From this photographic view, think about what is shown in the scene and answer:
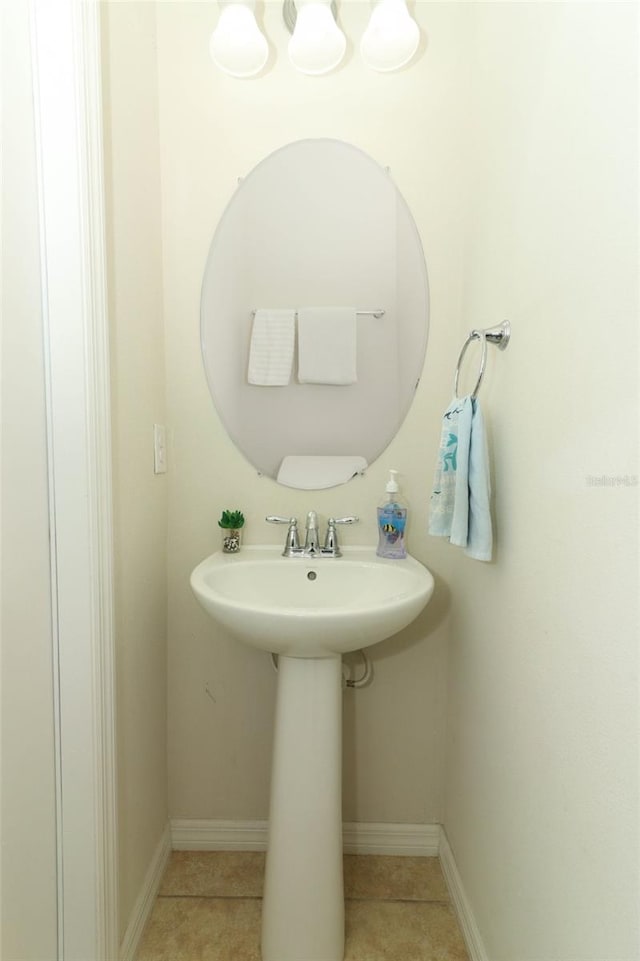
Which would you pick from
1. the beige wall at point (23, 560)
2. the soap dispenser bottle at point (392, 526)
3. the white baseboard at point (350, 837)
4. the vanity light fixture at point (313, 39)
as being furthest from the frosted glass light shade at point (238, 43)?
the white baseboard at point (350, 837)

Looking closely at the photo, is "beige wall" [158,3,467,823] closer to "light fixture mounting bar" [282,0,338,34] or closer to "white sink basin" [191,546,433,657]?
"light fixture mounting bar" [282,0,338,34]

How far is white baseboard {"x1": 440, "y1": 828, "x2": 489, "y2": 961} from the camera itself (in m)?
1.09

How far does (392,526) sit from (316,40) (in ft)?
3.93

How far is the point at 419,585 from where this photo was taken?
1108 millimetres

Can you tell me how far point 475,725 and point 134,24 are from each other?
1.79 m

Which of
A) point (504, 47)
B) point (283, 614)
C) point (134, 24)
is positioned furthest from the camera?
point (134, 24)

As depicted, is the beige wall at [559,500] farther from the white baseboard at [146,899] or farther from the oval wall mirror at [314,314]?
the white baseboard at [146,899]

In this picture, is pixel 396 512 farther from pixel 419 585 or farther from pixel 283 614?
pixel 283 614

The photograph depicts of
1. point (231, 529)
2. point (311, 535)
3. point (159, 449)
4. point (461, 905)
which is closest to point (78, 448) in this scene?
point (159, 449)

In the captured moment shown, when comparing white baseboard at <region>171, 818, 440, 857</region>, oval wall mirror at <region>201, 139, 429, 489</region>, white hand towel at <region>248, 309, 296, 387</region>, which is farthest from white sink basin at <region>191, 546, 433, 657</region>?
white baseboard at <region>171, 818, 440, 857</region>

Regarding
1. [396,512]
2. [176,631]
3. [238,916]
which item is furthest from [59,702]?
[396,512]

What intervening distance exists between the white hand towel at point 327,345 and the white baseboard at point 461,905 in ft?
4.21

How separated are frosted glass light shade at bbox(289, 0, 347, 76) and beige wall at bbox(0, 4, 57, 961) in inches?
25.2

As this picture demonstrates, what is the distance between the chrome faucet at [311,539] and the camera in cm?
131
